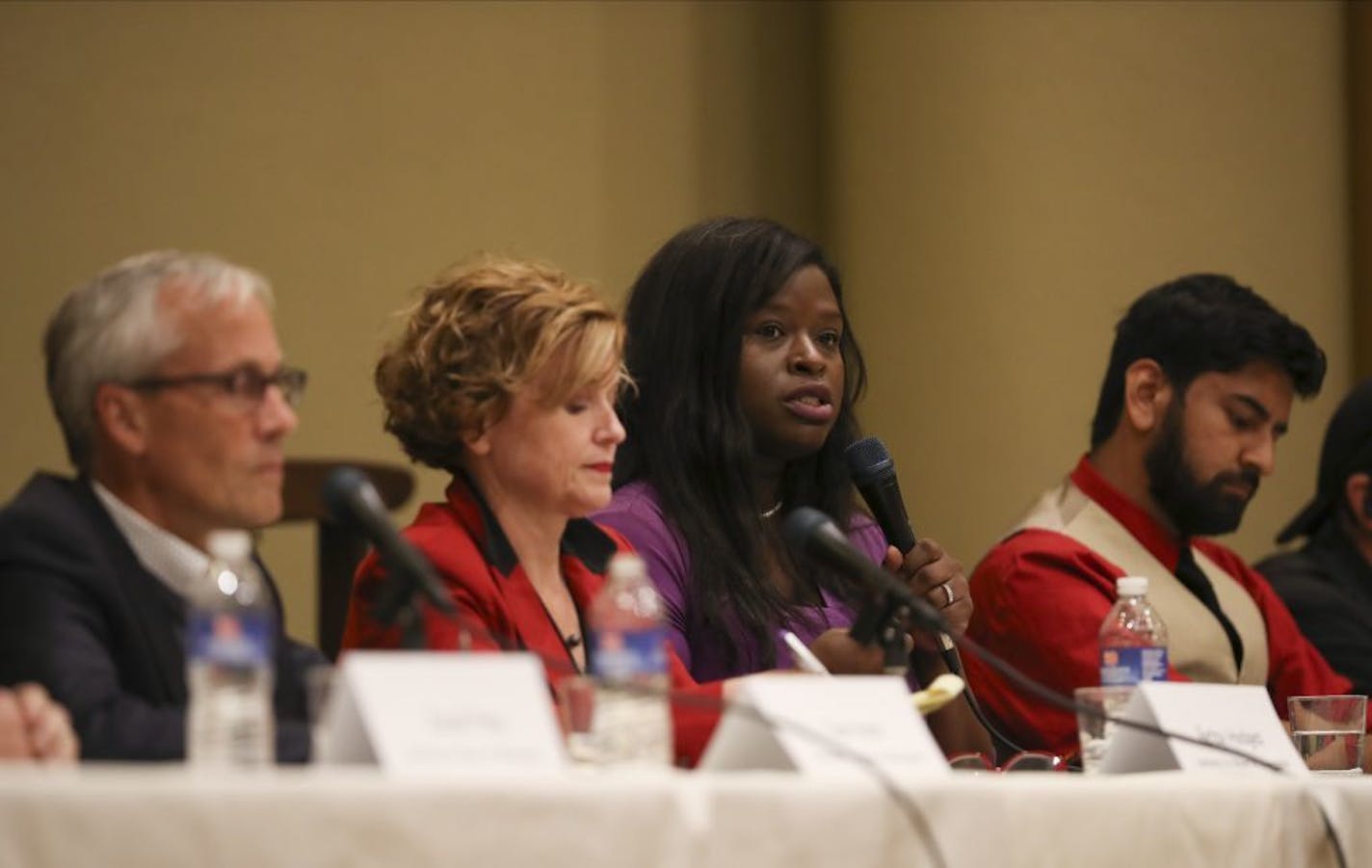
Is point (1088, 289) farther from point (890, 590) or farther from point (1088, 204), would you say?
point (890, 590)

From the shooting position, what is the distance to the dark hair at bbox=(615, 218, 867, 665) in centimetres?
310

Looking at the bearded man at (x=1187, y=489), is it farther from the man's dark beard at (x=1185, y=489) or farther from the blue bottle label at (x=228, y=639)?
the blue bottle label at (x=228, y=639)

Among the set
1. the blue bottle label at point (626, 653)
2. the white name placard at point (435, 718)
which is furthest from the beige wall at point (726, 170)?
the white name placard at point (435, 718)

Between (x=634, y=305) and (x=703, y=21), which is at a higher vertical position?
(x=703, y=21)

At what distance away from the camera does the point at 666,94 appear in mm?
5234

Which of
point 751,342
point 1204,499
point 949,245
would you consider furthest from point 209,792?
point 949,245

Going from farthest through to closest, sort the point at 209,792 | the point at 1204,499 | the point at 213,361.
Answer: the point at 1204,499 < the point at 213,361 < the point at 209,792

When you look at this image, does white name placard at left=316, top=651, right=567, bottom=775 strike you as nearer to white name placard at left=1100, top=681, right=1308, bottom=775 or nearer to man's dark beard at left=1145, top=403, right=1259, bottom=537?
white name placard at left=1100, top=681, right=1308, bottom=775

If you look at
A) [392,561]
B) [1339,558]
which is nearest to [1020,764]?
[392,561]

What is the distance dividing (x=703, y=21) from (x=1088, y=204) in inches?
42.0

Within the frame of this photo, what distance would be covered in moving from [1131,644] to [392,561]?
4.57 feet

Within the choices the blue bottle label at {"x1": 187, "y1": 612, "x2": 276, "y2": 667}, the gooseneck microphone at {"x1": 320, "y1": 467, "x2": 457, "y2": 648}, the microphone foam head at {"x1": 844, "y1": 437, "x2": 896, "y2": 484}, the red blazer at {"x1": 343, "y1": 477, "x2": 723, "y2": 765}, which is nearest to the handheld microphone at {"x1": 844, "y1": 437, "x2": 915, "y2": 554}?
the microphone foam head at {"x1": 844, "y1": 437, "x2": 896, "y2": 484}

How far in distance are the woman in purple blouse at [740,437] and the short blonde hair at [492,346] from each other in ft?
1.77

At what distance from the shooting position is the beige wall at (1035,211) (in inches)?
196
